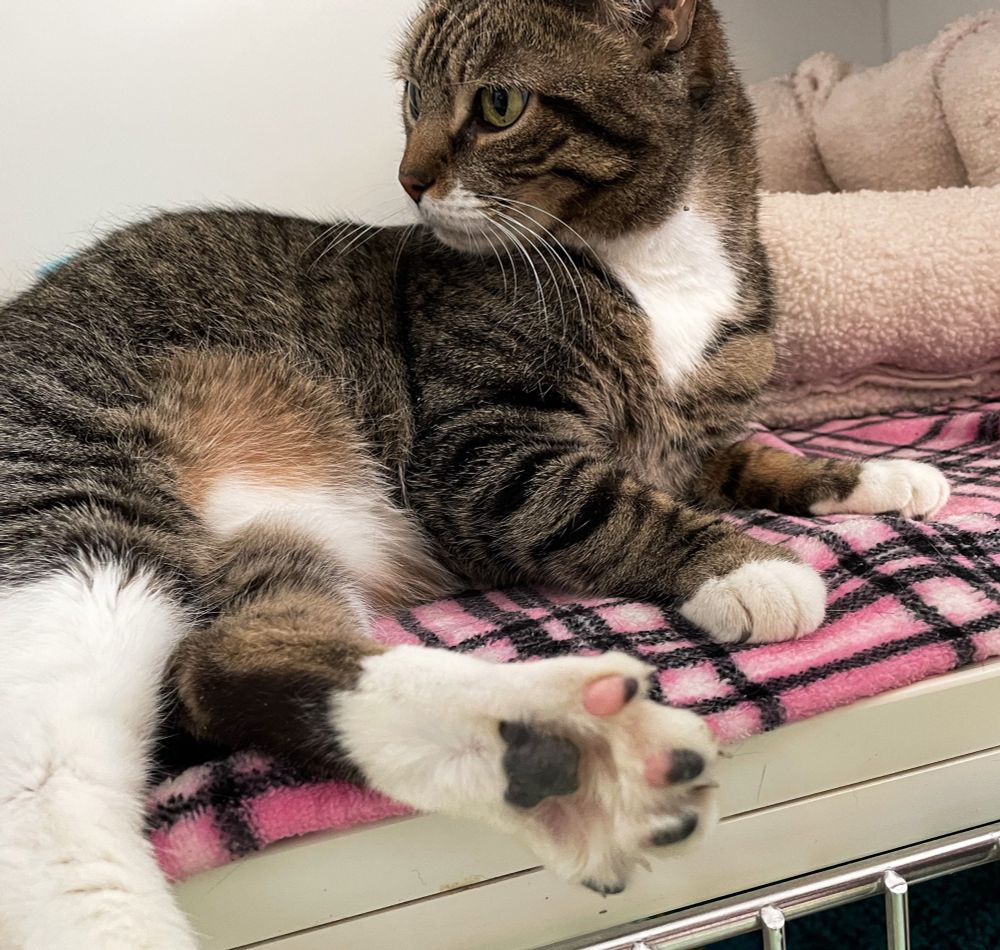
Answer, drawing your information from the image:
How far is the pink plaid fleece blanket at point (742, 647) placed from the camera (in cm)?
56

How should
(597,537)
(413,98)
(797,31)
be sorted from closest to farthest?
(597,537) < (413,98) < (797,31)

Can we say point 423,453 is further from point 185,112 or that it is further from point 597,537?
point 185,112

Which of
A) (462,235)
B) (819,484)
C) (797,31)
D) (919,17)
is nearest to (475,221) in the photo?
(462,235)

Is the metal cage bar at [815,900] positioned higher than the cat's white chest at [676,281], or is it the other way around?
the cat's white chest at [676,281]

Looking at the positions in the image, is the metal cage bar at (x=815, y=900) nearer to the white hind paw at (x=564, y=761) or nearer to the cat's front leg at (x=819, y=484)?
the white hind paw at (x=564, y=761)

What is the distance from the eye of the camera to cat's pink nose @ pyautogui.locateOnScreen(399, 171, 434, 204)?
91 cm

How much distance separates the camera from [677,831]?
51cm

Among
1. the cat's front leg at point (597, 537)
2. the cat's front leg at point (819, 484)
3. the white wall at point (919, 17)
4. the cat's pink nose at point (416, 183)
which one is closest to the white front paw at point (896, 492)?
the cat's front leg at point (819, 484)

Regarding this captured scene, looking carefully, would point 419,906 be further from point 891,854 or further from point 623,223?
point 623,223

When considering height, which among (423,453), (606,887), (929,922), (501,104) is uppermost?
(501,104)

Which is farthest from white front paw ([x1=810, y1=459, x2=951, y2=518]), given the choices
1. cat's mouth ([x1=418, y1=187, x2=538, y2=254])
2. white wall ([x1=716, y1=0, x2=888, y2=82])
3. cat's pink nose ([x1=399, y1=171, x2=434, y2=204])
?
white wall ([x1=716, y1=0, x2=888, y2=82])

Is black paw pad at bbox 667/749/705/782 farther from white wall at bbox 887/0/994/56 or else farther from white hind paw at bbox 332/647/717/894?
white wall at bbox 887/0/994/56

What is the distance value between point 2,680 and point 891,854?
2.26 ft

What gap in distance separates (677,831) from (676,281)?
645 millimetres
